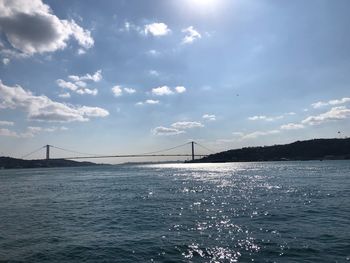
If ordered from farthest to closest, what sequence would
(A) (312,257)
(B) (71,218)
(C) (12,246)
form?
(B) (71,218), (C) (12,246), (A) (312,257)

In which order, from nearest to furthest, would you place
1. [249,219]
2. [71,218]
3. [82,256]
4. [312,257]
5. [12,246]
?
[312,257] < [82,256] < [12,246] < [249,219] < [71,218]

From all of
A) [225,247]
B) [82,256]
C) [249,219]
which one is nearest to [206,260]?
[225,247]

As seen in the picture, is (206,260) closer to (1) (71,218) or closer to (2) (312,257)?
(2) (312,257)

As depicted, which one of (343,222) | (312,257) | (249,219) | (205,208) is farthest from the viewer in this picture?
(205,208)

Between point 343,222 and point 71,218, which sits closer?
point 343,222

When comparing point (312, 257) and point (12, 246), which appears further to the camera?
point (12, 246)

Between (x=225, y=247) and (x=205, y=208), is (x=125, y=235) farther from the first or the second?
(x=205, y=208)

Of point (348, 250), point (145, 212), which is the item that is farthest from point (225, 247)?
point (145, 212)

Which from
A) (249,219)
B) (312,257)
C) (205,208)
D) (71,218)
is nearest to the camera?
(312,257)
